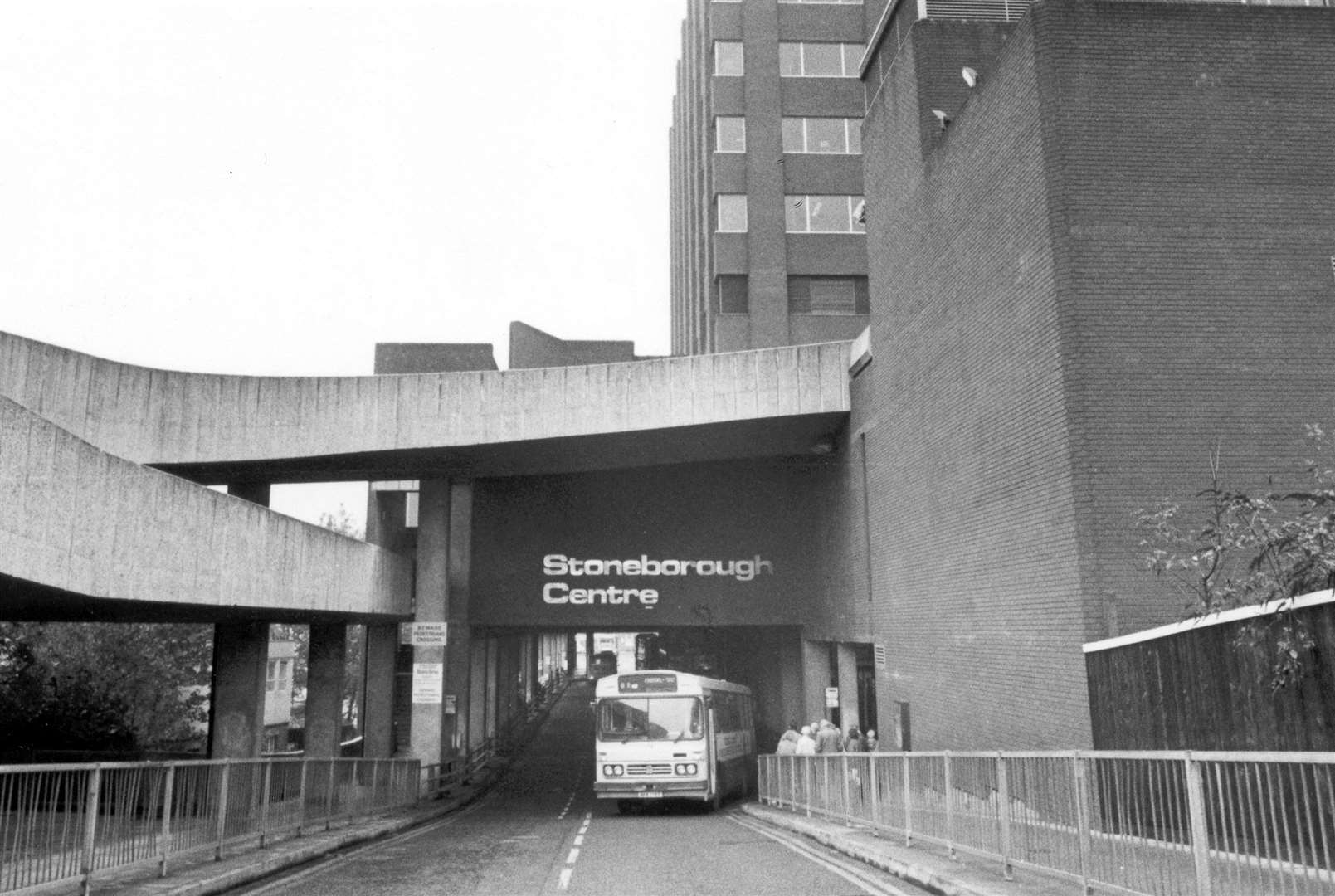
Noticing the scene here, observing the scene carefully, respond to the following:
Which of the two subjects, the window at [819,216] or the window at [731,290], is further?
the window at [731,290]

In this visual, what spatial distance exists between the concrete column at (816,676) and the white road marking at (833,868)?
13.5 meters

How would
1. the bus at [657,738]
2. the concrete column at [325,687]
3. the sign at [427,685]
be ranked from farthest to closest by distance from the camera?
the concrete column at [325,687] → the sign at [427,685] → the bus at [657,738]

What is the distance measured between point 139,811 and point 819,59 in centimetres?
4110

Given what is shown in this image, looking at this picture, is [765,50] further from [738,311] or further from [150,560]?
[150,560]

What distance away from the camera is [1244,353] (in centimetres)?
1500

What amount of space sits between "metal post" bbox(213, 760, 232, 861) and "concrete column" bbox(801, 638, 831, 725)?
2230cm

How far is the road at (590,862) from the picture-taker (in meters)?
11.6

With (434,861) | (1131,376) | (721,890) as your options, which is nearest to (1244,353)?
(1131,376)


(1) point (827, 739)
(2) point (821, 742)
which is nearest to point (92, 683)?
(2) point (821, 742)

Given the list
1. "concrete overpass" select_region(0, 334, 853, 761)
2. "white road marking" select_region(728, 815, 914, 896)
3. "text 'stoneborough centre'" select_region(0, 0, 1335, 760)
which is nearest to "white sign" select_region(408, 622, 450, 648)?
"concrete overpass" select_region(0, 334, 853, 761)

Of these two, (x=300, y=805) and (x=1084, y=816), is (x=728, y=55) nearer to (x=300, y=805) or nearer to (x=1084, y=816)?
(x=300, y=805)

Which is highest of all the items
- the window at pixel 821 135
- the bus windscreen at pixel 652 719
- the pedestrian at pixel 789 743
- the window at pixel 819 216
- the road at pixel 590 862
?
Answer: the window at pixel 821 135

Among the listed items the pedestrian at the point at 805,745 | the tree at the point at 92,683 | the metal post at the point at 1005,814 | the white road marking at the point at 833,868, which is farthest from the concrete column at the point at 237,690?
the metal post at the point at 1005,814

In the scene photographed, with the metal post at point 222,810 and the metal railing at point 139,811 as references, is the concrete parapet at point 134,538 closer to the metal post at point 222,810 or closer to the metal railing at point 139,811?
the metal railing at point 139,811
